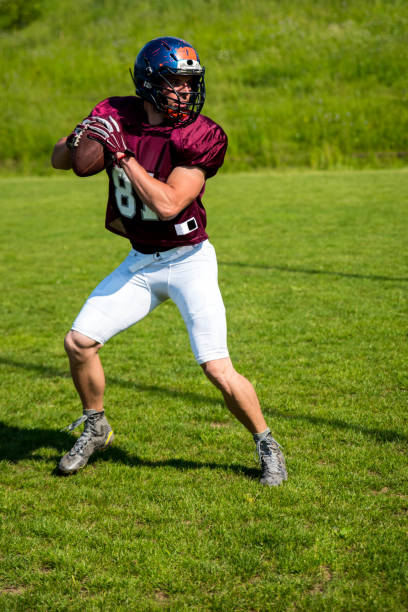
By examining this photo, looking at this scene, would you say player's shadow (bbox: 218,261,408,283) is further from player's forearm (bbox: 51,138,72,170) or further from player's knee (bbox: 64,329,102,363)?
player's forearm (bbox: 51,138,72,170)

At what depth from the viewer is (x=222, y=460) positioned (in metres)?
3.84

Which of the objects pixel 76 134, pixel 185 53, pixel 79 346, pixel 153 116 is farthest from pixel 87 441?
pixel 185 53

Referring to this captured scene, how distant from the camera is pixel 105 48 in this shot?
32.2m

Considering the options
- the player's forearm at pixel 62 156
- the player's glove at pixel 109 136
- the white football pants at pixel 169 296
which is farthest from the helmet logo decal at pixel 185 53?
the white football pants at pixel 169 296

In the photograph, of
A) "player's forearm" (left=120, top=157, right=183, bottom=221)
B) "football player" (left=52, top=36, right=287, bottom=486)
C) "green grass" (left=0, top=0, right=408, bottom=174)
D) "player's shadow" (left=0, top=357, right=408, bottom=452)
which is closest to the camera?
"player's forearm" (left=120, top=157, right=183, bottom=221)

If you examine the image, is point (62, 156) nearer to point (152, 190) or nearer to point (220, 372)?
point (152, 190)

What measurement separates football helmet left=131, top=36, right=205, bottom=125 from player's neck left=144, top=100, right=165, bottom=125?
0.08 meters

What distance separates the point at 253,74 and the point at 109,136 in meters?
28.2

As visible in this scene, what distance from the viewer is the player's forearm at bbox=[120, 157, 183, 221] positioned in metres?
3.11

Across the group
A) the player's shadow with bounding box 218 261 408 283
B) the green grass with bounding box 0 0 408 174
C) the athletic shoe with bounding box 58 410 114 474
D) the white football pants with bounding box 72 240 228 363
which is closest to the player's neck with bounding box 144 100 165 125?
the white football pants with bounding box 72 240 228 363

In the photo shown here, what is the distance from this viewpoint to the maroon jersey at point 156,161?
10.9 feet

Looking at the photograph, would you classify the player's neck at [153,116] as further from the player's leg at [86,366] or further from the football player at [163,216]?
the player's leg at [86,366]

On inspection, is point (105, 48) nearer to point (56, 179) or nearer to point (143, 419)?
point (56, 179)

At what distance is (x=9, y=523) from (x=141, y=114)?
227cm
